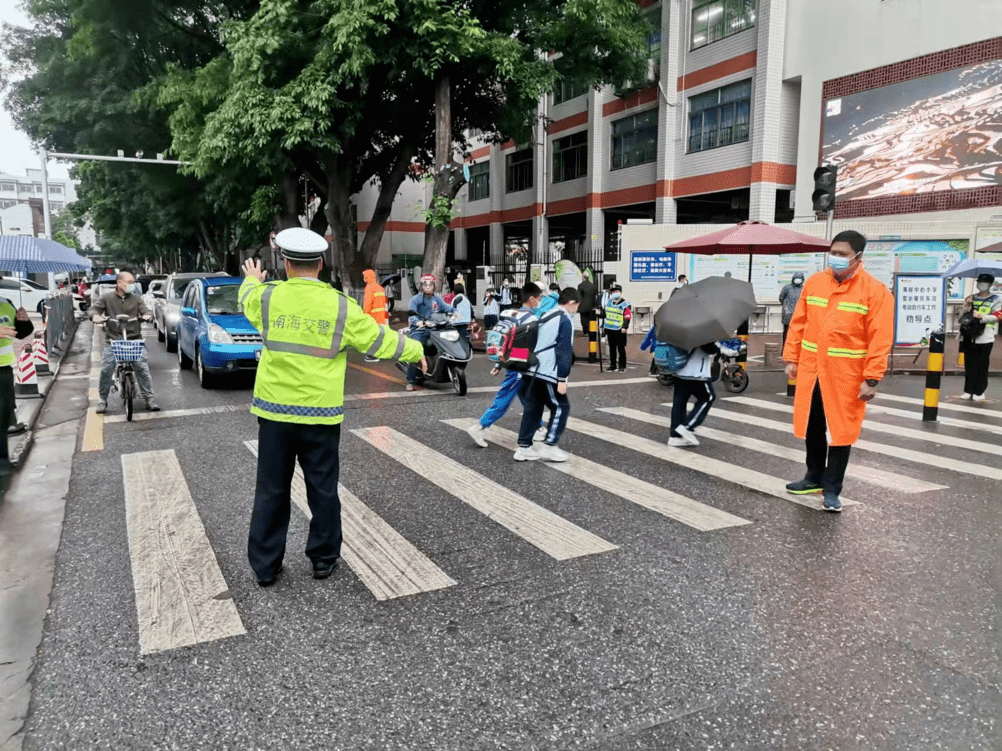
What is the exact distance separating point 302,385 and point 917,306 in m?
13.0

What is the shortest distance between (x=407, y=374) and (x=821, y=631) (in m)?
8.63

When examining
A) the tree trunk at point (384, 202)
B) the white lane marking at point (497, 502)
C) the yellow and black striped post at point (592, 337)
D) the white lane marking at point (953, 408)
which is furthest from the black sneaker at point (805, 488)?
the tree trunk at point (384, 202)

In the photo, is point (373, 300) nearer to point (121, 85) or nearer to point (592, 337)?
point (592, 337)

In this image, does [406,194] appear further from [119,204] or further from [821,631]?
[821,631]

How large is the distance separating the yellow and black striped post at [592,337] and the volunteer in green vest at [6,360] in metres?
10.2

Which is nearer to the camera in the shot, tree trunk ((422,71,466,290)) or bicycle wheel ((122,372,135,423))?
bicycle wheel ((122,372,135,423))

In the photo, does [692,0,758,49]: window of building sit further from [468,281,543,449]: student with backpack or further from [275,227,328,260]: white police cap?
[275,227,328,260]: white police cap

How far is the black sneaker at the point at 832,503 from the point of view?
547cm

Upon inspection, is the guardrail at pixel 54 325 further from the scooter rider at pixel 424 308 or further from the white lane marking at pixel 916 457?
the white lane marking at pixel 916 457

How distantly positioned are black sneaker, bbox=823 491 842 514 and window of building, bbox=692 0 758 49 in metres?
21.8

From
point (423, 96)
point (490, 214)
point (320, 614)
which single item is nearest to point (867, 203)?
point (423, 96)

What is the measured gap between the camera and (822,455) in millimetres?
5734

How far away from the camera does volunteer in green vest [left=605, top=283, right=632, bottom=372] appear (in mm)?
13242

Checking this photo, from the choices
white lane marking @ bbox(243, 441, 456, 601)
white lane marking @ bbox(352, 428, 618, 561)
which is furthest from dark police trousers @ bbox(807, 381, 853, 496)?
white lane marking @ bbox(243, 441, 456, 601)
